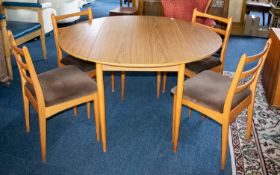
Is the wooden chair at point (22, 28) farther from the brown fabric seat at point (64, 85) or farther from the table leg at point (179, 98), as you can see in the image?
the table leg at point (179, 98)

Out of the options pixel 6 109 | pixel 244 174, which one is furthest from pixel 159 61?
pixel 6 109

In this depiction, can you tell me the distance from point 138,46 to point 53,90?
621mm

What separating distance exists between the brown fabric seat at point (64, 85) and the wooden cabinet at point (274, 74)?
163cm

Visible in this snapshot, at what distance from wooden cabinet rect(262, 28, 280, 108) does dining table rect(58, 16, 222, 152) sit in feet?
2.44

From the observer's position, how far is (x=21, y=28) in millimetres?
3281

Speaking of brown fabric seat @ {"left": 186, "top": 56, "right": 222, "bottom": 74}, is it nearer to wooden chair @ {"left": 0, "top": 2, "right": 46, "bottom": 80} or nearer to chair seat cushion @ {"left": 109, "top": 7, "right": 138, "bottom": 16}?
wooden chair @ {"left": 0, "top": 2, "right": 46, "bottom": 80}

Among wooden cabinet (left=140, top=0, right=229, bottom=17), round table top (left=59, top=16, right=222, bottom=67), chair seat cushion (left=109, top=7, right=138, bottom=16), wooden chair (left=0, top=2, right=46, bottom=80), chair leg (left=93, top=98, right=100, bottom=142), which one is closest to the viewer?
round table top (left=59, top=16, right=222, bottom=67)

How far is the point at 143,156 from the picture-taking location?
2.04 m

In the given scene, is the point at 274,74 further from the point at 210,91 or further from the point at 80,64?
the point at 80,64

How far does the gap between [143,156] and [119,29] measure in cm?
99

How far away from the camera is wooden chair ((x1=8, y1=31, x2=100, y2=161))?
70.6 inches

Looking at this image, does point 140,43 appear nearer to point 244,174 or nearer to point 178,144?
point 178,144

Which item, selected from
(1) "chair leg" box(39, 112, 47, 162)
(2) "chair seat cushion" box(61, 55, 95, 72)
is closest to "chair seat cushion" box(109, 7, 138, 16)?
(2) "chair seat cushion" box(61, 55, 95, 72)

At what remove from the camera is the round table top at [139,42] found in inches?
68.6
